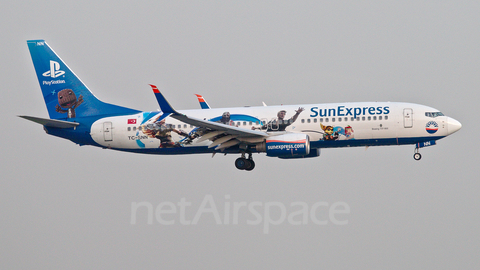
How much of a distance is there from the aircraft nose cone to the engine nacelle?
9.02 metres

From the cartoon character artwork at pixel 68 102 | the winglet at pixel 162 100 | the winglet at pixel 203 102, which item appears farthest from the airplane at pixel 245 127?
the winglet at pixel 203 102

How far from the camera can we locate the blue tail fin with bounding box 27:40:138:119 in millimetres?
45375

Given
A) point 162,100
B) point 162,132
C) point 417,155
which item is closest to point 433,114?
point 417,155

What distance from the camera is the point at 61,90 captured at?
45.9 metres

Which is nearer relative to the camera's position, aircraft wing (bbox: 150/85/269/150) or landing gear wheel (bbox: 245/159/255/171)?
aircraft wing (bbox: 150/85/269/150)

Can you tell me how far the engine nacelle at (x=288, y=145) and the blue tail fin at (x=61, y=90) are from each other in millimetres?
11189

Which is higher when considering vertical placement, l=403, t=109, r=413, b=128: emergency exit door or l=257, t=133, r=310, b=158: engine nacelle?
l=403, t=109, r=413, b=128: emergency exit door

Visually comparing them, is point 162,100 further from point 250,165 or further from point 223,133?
point 250,165

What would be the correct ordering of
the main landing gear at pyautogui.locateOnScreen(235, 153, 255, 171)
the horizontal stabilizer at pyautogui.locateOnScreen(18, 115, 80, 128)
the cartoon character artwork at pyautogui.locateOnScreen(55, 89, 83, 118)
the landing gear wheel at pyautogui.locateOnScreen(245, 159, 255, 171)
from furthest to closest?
1. the cartoon character artwork at pyautogui.locateOnScreen(55, 89, 83, 118)
2. the landing gear wheel at pyautogui.locateOnScreen(245, 159, 255, 171)
3. the main landing gear at pyautogui.locateOnScreen(235, 153, 255, 171)
4. the horizontal stabilizer at pyautogui.locateOnScreen(18, 115, 80, 128)

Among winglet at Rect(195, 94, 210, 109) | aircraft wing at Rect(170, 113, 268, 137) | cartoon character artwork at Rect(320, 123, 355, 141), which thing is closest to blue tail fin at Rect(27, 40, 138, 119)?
winglet at Rect(195, 94, 210, 109)

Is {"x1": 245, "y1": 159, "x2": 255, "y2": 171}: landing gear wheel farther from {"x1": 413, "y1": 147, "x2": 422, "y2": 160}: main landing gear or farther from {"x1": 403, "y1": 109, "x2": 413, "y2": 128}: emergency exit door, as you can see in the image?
{"x1": 413, "y1": 147, "x2": 422, "y2": 160}: main landing gear

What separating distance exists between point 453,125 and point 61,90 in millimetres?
26930

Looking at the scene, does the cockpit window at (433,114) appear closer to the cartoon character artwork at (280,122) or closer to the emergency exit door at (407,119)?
the emergency exit door at (407,119)

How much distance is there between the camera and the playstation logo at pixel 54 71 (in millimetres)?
46125
